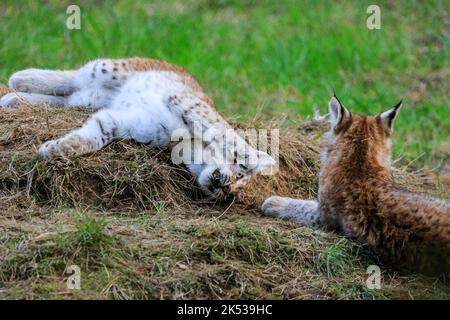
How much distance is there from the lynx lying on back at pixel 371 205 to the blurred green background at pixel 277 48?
2818mm

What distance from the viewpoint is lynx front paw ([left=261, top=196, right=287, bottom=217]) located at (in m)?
6.51

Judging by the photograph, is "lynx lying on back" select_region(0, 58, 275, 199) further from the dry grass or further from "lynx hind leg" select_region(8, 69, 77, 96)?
the dry grass

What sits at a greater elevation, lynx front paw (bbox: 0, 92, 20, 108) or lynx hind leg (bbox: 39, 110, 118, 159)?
lynx front paw (bbox: 0, 92, 20, 108)

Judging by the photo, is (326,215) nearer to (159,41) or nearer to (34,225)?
(34,225)

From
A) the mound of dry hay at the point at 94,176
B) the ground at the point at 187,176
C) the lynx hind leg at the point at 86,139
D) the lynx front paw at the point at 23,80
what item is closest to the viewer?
the ground at the point at 187,176

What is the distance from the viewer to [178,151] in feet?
22.3

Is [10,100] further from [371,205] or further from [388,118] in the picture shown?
[371,205]

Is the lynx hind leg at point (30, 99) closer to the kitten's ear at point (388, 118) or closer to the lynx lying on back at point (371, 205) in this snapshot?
the lynx lying on back at point (371, 205)

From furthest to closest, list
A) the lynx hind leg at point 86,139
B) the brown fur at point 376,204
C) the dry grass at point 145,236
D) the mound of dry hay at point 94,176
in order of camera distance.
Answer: the lynx hind leg at point 86,139
the mound of dry hay at point 94,176
the brown fur at point 376,204
the dry grass at point 145,236

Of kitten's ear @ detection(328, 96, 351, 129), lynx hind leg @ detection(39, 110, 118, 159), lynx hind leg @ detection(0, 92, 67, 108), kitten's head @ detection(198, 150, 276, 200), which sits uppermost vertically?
kitten's ear @ detection(328, 96, 351, 129)

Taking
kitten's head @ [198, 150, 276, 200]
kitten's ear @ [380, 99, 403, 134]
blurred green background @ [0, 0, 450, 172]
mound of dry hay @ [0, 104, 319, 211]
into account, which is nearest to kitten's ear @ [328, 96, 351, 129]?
kitten's ear @ [380, 99, 403, 134]

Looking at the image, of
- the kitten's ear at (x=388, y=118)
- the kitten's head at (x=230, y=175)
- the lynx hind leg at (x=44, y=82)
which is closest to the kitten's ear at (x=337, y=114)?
the kitten's ear at (x=388, y=118)

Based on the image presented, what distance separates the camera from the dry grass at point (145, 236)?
5137 mm
